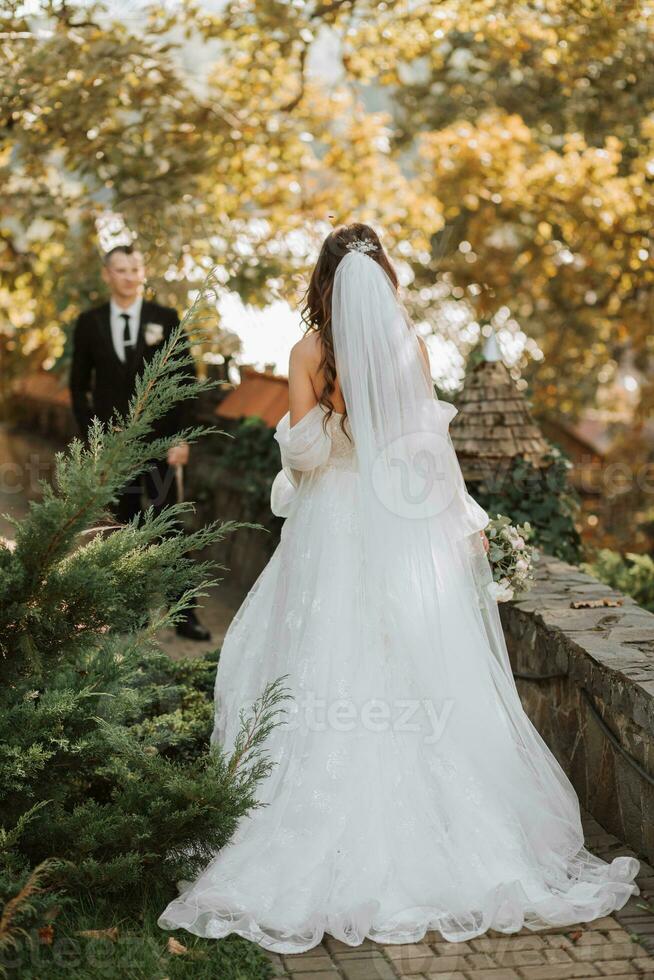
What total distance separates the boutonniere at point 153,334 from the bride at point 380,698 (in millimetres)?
2129

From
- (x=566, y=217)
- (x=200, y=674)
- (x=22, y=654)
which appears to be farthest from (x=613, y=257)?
(x=22, y=654)

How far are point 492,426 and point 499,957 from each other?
308 cm

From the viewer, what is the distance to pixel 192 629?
241 inches

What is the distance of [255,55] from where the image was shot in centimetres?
848

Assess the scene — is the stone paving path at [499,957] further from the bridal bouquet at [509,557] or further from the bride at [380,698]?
the bridal bouquet at [509,557]

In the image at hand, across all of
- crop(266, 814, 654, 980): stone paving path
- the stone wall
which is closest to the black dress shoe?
the stone wall

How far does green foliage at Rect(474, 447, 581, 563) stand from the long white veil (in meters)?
1.76

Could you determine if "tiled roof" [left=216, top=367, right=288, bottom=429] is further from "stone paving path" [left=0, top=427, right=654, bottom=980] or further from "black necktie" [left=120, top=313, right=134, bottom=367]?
"stone paving path" [left=0, top=427, right=654, bottom=980]

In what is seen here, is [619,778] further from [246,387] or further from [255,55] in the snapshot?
[255,55]

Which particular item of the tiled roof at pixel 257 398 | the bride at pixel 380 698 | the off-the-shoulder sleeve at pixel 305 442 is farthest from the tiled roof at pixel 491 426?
the off-the-shoulder sleeve at pixel 305 442

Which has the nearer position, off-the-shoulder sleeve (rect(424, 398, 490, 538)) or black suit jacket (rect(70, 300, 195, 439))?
off-the-shoulder sleeve (rect(424, 398, 490, 538))

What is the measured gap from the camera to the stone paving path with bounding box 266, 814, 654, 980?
9.62 feet

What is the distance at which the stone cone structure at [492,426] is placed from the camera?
18.4 ft

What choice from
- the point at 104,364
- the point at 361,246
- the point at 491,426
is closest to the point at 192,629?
the point at 104,364
